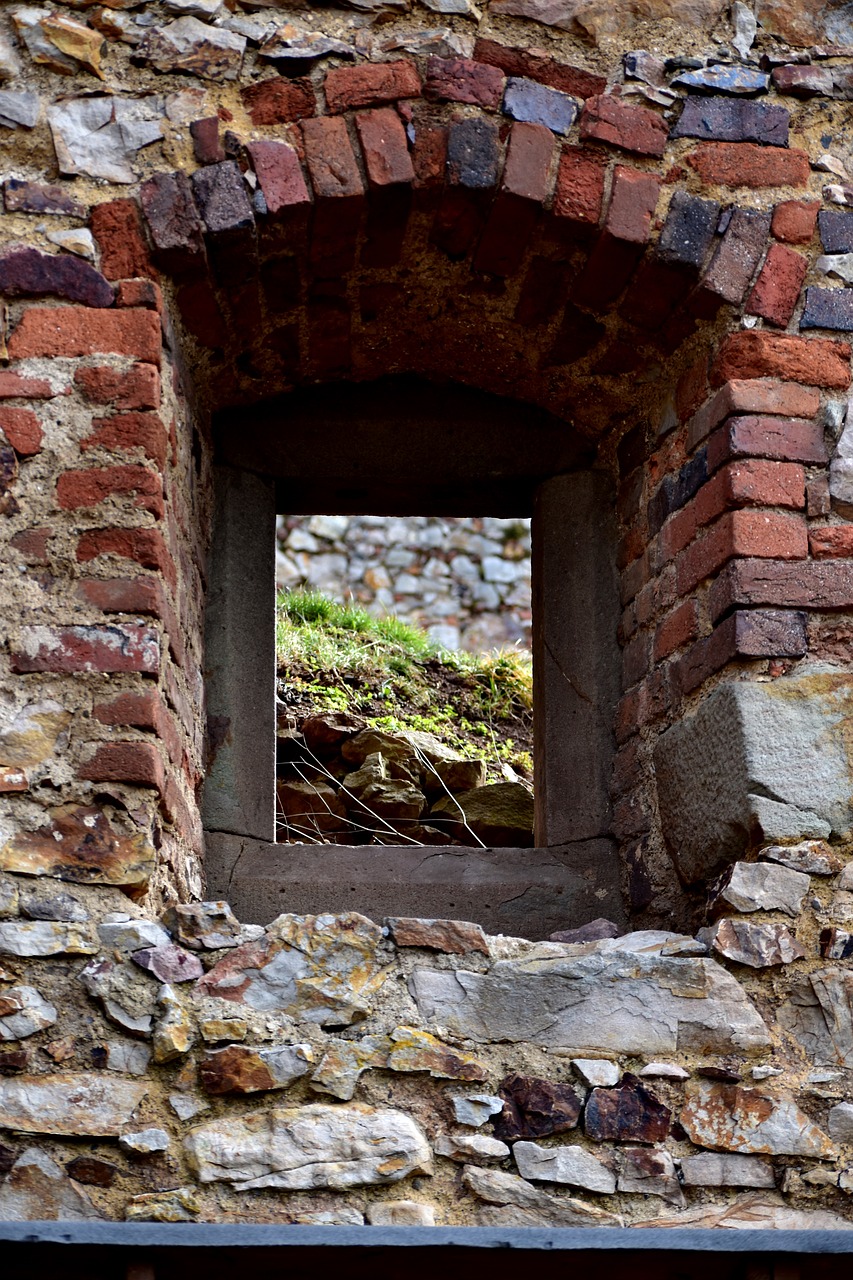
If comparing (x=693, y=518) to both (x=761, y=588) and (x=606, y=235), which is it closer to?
(x=761, y=588)

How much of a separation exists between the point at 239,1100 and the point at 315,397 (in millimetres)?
1668

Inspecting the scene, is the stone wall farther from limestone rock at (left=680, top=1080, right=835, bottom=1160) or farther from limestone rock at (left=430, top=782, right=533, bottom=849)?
limestone rock at (left=430, top=782, right=533, bottom=849)

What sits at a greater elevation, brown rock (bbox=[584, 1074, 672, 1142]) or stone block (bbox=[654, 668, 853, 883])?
stone block (bbox=[654, 668, 853, 883])

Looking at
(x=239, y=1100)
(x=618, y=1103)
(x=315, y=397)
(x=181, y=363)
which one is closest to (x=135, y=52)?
(x=181, y=363)

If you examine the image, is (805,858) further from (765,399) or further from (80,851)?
(80,851)

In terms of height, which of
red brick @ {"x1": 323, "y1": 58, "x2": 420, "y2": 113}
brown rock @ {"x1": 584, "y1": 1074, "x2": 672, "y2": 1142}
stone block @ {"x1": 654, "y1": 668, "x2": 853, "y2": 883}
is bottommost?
brown rock @ {"x1": 584, "y1": 1074, "x2": 672, "y2": 1142}

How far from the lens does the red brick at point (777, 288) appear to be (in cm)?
288

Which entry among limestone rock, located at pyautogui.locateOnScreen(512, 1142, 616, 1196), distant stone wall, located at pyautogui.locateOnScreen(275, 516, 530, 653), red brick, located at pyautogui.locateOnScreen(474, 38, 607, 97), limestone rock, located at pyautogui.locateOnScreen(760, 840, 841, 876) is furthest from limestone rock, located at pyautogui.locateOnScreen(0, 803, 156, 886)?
distant stone wall, located at pyautogui.locateOnScreen(275, 516, 530, 653)

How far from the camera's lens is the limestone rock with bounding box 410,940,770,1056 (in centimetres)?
242

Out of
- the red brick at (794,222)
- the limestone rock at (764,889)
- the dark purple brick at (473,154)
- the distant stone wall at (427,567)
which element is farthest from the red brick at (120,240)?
the distant stone wall at (427,567)

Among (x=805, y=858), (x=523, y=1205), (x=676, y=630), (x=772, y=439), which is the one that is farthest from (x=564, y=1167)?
(x=772, y=439)

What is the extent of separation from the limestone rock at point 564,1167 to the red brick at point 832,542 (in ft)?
3.83

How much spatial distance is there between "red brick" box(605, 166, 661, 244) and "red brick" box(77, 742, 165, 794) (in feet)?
4.44

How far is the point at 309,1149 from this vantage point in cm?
228
